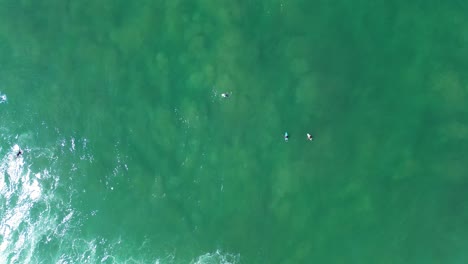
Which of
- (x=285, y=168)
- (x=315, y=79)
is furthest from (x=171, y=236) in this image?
(x=315, y=79)

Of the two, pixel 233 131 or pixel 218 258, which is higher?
pixel 233 131

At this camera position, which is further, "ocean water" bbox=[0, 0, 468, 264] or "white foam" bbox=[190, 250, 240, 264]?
"white foam" bbox=[190, 250, 240, 264]

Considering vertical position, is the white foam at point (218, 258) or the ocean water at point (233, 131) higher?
the ocean water at point (233, 131)

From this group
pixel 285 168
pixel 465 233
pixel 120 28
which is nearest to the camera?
pixel 465 233

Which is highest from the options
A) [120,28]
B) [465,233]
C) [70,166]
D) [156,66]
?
[120,28]

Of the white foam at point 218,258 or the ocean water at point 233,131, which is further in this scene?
the white foam at point 218,258

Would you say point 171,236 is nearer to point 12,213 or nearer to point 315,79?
point 12,213

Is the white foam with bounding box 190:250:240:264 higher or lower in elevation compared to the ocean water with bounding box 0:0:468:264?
lower

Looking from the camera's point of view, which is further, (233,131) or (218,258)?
(233,131)
